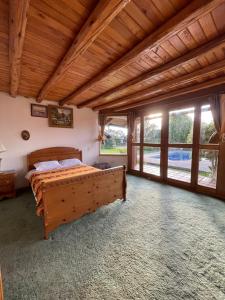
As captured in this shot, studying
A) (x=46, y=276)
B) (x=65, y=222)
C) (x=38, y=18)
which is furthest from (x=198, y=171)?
(x=38, y=18)

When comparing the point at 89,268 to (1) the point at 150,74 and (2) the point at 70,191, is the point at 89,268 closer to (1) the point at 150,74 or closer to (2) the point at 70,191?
(2) the point at 70,191

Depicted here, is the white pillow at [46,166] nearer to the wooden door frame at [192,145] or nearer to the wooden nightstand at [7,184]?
the wooden nightstand at [7,184]

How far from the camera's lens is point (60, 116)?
441 centimetres

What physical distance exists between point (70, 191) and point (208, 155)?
3305 mm

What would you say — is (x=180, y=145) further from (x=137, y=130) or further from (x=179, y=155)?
(x=137, y=130)

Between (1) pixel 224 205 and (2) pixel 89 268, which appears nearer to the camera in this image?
(2) pixel 89 268

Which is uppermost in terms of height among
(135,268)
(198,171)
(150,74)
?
(150,74)

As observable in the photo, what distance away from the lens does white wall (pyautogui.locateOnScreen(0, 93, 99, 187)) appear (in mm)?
3545

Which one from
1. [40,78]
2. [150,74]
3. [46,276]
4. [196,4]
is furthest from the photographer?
[40,78]

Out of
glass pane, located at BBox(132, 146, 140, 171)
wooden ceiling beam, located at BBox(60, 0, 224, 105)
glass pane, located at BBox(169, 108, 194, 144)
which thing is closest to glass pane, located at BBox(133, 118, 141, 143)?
glass pane, located at BBox(132, 146, 140, 171)

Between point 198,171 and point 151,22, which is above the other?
Result: point 151,22

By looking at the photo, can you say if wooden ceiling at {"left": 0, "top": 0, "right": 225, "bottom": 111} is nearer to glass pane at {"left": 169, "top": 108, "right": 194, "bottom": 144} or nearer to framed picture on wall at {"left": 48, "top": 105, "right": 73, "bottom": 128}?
glass pane at {"left": 169, "top": 108, "right": 194, "bottom": 144}

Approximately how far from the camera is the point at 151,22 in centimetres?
148

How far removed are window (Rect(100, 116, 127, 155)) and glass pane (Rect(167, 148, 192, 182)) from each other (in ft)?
5.97
